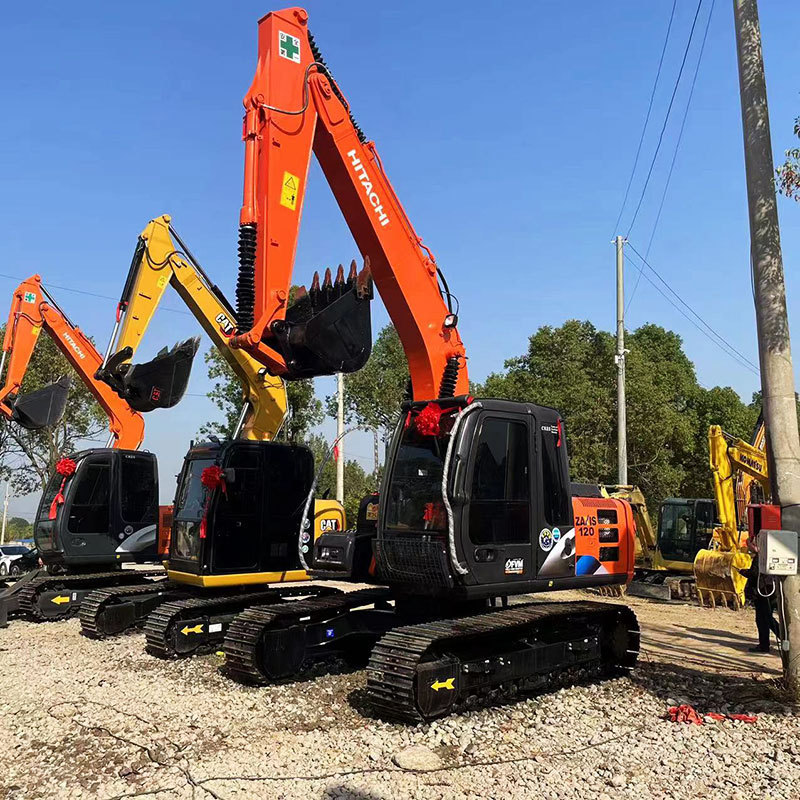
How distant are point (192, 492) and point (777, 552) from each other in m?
6.66

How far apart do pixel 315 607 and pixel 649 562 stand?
13.9 meters

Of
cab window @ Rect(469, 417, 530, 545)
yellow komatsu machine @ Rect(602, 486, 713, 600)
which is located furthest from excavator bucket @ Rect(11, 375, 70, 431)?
yellow komatsu machine @ Rect(602, 486, 713, 600)

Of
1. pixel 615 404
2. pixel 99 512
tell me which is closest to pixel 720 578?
pixel 99 512

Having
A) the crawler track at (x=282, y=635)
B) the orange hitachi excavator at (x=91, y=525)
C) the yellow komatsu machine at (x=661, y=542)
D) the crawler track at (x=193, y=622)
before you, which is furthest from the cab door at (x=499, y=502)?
the yellow komatsu machine at (x=661, y=542)

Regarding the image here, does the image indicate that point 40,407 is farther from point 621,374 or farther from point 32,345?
point 621,374

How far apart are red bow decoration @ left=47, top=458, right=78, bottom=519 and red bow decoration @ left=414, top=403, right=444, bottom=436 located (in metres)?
7.85

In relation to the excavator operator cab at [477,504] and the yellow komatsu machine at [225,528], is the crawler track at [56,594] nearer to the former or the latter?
the yellow komatsu machine at [225,528]

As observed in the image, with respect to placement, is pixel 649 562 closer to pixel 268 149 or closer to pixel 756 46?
pixel 756 46

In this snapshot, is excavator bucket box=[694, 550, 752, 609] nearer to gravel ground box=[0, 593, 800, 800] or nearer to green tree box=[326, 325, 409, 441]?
gravel ground box=[0, 593, 800, 800]

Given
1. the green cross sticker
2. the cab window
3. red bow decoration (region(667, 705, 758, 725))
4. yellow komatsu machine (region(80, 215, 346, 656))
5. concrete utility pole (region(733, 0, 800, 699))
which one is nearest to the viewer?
red bow decoration (region(667, 705, 758, 725))

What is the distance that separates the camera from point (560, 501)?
24.4 ft

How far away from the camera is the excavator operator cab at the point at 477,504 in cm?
659

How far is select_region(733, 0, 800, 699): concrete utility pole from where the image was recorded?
697cm

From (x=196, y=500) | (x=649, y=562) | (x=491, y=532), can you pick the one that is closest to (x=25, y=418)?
(x=196, y=500)
